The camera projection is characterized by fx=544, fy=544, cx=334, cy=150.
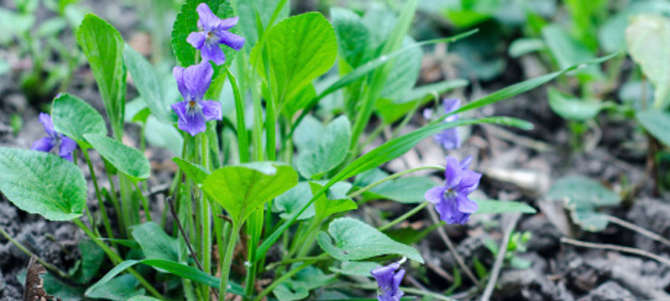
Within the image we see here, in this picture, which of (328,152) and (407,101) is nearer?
(328,152)

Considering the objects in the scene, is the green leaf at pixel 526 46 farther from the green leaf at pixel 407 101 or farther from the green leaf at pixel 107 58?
the green leaf at pixel 107 58

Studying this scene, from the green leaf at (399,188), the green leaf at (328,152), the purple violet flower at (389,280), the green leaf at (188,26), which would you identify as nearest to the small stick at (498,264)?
the green leaf at (399,188)

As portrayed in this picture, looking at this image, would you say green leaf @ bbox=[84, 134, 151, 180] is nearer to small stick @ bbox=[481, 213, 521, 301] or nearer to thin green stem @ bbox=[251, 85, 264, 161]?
thin green stem @ bbox=[251, 85, 264, 161]

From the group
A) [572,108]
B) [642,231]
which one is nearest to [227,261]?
[642,231]

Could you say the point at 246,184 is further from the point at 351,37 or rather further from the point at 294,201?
the point at 351,37

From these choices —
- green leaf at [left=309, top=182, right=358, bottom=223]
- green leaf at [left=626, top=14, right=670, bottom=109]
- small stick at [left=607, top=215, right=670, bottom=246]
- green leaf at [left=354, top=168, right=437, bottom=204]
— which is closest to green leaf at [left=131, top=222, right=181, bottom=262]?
green leaf at [left=309, top=182, right=358, bottom=223]

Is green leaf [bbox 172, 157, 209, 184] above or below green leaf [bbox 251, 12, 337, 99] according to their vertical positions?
below
